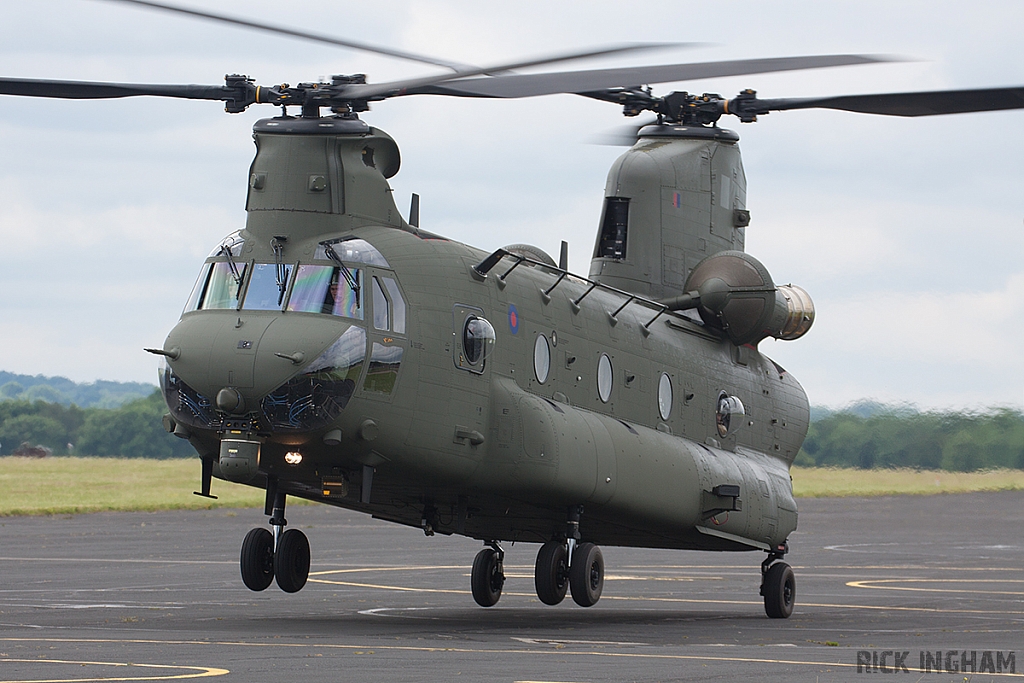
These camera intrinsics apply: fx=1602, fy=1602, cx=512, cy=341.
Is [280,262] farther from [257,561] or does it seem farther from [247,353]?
[257,561]

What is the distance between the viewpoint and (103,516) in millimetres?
54438

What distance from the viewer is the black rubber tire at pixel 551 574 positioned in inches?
902

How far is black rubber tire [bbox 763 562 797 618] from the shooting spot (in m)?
27.5

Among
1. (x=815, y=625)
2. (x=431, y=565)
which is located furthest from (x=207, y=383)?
(x=431, y=565)

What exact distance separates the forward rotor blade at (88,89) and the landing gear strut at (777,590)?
13050 millimetres

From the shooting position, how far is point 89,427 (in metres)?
86.2

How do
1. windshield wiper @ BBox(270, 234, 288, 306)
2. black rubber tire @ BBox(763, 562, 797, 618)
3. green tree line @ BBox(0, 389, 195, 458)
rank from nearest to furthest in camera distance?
windshield wiper @ BBox(270, 234, 288, 306) < black rubber tire @ BBox(763, 562, 797, 618) < green tree line @ BBox(0, 389, 195, 458)

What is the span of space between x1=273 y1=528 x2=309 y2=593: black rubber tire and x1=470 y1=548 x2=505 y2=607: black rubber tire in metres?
4.68

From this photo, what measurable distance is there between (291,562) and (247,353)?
388 centimetres

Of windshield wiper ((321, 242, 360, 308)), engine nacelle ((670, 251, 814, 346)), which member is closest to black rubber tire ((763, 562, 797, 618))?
engine nacelle ((670, 251, 814, 346))

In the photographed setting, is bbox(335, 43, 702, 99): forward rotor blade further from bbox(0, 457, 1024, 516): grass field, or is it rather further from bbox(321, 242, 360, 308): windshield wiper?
bbox(0, 457, 1024, 516): grass field

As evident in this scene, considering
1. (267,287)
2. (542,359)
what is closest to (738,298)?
A: (542,359)

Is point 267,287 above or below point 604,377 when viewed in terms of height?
above

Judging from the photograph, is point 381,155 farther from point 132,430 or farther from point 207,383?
point 132,430
